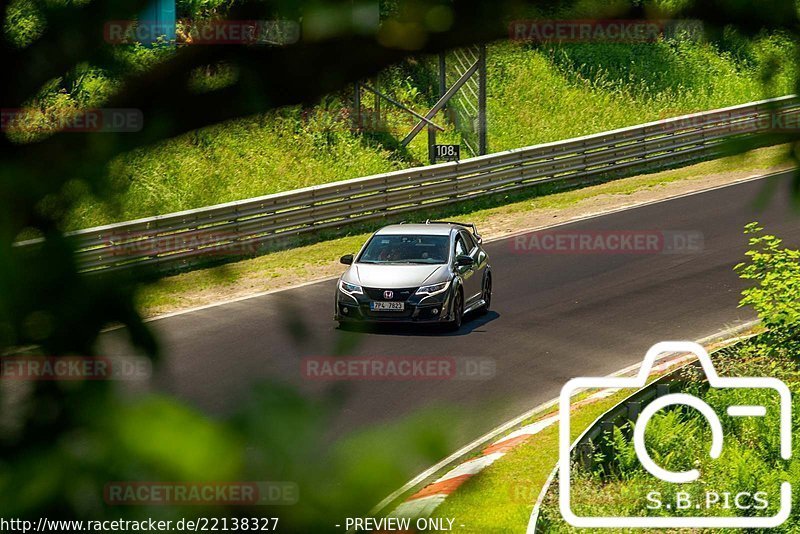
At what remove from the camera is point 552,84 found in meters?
35.9

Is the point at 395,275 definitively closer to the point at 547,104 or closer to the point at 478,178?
the point at 478,178

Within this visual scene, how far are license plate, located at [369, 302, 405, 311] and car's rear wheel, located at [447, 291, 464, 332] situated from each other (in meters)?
0.82

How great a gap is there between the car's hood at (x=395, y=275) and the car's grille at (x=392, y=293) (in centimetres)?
6

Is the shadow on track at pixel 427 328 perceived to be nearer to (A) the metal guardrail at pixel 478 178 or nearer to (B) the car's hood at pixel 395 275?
(B) the car's hood at pixel 395 275

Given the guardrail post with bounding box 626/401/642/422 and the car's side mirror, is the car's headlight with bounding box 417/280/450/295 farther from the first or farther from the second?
the guardrail post with bounding box 626/401/642/422

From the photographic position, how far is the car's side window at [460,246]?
17.3 metres

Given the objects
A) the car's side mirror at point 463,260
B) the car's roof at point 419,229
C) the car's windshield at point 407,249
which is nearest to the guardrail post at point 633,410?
the car's side mirror at point 463,260

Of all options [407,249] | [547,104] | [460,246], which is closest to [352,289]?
[407,249]

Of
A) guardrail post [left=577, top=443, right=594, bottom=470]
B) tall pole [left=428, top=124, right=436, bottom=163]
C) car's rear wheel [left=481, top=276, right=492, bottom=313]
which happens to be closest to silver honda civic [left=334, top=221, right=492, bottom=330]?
car's rear wheel [left=481, top=276, right=492, bottom=313]

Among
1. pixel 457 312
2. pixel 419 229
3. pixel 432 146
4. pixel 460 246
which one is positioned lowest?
pixel 432 146

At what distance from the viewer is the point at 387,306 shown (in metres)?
16.4

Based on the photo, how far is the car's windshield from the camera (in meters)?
17.0

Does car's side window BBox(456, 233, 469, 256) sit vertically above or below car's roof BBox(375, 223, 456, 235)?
below

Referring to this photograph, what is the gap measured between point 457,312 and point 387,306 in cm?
109
